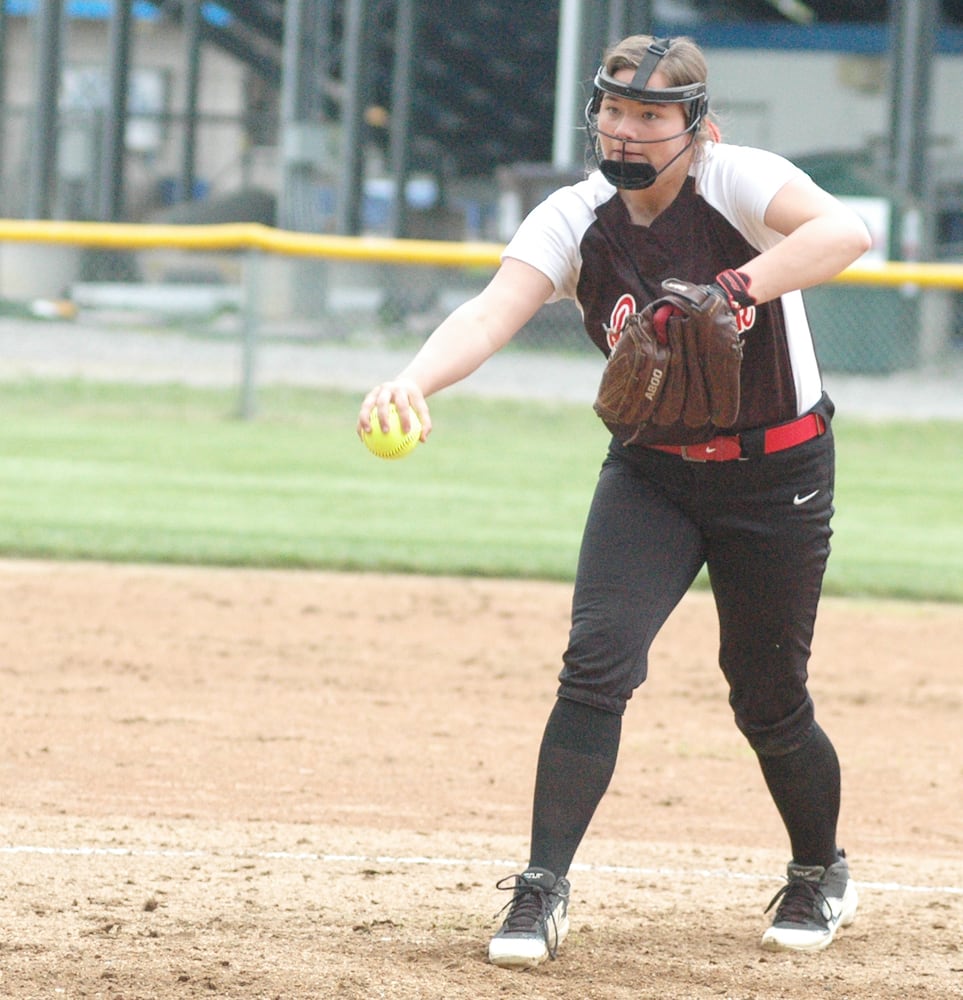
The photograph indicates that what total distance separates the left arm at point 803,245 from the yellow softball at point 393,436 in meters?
0.68

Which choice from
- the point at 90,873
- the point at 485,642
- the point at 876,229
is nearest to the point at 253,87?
the point at 876,229

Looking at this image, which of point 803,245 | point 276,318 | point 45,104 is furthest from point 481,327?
point 45,104

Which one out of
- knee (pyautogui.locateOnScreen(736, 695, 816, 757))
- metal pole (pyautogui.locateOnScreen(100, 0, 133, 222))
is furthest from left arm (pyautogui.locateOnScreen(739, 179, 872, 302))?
metal pole (pyautogui.locateOnScreen(100, 0, 133, 222))

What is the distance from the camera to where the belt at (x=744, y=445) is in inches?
130

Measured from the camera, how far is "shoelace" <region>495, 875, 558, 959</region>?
3.31 meters

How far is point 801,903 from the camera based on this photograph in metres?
3.65

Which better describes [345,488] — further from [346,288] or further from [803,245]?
[346,288]

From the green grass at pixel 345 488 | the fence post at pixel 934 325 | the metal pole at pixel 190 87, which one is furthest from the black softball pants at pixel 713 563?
the metal pole at pixel 190 87

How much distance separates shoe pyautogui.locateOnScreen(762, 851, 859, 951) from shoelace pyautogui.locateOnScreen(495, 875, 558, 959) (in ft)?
1.78

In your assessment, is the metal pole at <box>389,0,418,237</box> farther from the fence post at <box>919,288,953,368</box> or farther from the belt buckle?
the belt buckle

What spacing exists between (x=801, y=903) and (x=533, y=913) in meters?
0.69

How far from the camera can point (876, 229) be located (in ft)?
56.6

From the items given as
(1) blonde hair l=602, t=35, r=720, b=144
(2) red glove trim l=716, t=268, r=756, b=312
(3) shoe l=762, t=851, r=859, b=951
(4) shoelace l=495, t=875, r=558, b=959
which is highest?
(1) blonde hair l=602, t=35, r=720, b=144

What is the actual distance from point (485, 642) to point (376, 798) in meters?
2.20
